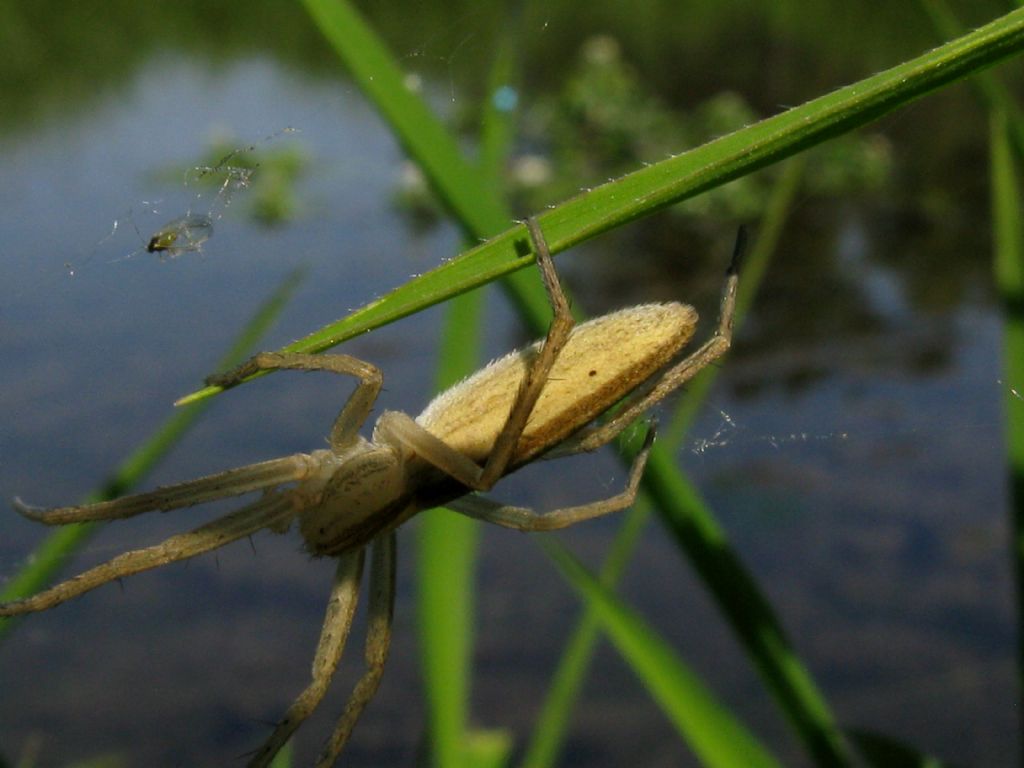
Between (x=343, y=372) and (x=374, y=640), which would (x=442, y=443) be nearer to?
(x=343, y=372)

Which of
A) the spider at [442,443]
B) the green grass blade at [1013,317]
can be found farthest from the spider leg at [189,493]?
the green grass blade at [1013,317]

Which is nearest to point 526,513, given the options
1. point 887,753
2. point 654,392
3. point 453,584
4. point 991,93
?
point 453,584

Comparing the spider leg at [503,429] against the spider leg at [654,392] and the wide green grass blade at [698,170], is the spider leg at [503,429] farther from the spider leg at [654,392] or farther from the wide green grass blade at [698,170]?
the wide green grass blade at [698,170]

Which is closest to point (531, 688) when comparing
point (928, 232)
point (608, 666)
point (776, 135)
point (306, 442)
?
point (608, 666)

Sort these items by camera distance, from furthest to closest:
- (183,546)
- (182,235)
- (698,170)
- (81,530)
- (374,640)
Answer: (374,640) < (81,530) < (183,546) < (182,235) < (698,170)

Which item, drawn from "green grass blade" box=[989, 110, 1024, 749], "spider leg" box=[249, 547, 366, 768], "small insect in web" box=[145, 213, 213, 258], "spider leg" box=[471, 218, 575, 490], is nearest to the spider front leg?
"spider leg" box=[249, 547, 366, 768]

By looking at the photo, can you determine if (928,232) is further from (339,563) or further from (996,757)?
(339,563)

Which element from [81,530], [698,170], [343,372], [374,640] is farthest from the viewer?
[374,640]

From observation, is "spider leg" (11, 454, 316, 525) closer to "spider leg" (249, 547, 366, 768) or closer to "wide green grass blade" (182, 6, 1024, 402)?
"spider leg" (249, 547, 366, 768)
